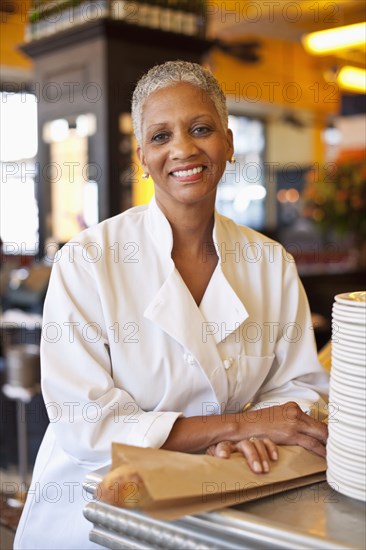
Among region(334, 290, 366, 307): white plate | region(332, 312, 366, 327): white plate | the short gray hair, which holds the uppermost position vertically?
the short gray hair

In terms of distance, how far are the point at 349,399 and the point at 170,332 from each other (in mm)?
439

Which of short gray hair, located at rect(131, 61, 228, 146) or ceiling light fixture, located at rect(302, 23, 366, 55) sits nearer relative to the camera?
short gray hair, located at rect(131, 61, 228, 146)

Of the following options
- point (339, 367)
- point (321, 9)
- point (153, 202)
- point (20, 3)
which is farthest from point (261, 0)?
point (339, 367)

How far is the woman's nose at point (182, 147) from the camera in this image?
4.56ft

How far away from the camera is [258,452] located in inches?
45.1

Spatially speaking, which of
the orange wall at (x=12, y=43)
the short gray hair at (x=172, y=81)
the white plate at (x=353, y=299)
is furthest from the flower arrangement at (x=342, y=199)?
the white plate at (x=353, y=299)

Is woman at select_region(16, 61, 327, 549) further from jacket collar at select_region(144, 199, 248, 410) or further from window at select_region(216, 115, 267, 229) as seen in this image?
window at select_region(216, 115, 267, 229)

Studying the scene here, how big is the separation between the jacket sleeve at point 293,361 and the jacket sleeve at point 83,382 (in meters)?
0.32

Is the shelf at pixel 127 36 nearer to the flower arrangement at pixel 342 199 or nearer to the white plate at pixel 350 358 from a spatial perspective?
the flower arrangement at pixel 342 199

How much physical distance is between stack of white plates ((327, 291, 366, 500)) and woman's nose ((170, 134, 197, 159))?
1.53 ft

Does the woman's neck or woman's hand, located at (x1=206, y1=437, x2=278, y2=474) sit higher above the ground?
the woman's neck

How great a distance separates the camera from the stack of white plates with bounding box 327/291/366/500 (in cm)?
100

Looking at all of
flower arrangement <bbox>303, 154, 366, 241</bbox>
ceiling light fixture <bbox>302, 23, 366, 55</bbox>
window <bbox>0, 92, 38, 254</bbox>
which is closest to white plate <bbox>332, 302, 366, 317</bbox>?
ceiling light fixture <bbox>302, 23, 366, 55</bbox>

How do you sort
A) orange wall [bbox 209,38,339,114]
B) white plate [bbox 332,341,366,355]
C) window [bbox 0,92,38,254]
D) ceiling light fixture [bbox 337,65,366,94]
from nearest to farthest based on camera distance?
white plate [bbox 332,341,366,355]
ceiling light fixture [bbox 337,65,366,94]
window [bbox 0,92,38,254]
orange wall [bbox 209,38,339,114]
